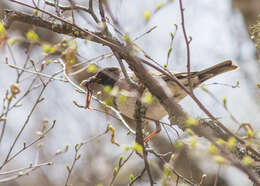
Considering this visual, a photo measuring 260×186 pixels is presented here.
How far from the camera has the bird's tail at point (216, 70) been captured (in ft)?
11.2

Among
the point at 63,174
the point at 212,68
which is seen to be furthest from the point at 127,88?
the point at 63,174

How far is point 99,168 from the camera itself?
22.0 feet

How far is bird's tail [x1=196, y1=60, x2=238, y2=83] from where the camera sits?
3.42 meters

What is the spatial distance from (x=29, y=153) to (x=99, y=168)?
1.66 metres

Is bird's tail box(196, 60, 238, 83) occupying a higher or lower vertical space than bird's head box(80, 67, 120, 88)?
lower

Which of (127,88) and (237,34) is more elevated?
(237,34)

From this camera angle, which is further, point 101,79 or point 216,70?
point 101,79

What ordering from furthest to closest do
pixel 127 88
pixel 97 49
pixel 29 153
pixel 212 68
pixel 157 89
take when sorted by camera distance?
pixel 29 153 < pixel 212 68 < pixel 127 88 < pixel 97 49 < pixel 157 89

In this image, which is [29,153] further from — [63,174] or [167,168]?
[167,168]

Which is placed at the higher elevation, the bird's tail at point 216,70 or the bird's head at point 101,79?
the bird's head at point 101,79

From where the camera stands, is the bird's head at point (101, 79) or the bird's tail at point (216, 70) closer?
the bird's tail at point (216, 70)

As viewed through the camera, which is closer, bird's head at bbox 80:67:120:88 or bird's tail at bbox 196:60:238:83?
bird's tail at bbox 196:60:238:83

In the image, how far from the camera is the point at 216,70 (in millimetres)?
3494

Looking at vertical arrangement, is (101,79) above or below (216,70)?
above
